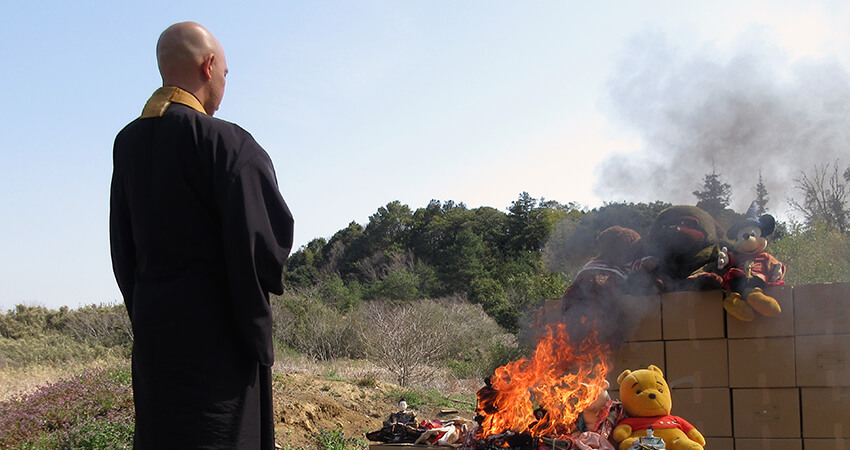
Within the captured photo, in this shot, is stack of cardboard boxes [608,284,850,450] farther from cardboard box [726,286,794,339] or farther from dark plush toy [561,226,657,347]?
dark plush toy [561,226,657,347]

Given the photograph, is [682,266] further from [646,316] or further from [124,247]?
[124,247]

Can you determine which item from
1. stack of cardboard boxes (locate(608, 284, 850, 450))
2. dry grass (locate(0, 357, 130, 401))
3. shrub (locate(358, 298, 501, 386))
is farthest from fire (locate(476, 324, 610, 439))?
shrub (locate(358, 298, 501, 386))

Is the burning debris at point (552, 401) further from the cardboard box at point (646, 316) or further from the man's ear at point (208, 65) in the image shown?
the man's ear at point (208, 65)

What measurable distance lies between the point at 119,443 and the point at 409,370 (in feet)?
25.6

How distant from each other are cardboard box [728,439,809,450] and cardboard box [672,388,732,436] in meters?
0.09

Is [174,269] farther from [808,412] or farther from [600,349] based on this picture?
[808,412]

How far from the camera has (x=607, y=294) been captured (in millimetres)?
4820

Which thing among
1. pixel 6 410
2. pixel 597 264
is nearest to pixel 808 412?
pixel 597 264

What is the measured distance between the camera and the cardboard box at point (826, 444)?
14.1 ft

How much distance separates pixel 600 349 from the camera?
4.74 meters

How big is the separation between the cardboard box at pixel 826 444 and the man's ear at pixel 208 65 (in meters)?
4.25

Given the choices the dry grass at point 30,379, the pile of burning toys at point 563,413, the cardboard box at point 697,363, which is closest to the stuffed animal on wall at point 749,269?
the cardboard box at point 697,363

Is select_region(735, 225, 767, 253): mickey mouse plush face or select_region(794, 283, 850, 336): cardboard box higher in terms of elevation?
select_region(735, 225, 767, 253): mickey mouse plush face

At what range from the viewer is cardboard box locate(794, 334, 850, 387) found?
4.37m
